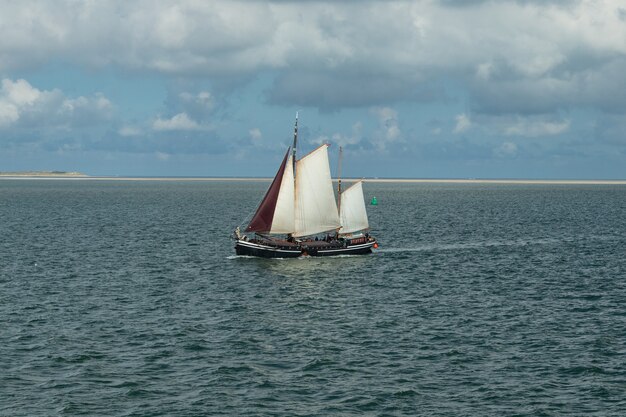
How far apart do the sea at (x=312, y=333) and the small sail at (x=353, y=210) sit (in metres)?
4.30

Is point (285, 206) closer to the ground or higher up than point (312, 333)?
higher up

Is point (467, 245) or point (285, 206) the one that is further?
point (467, 245)

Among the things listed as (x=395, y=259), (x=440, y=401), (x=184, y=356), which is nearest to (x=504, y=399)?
(x=440, y=401)

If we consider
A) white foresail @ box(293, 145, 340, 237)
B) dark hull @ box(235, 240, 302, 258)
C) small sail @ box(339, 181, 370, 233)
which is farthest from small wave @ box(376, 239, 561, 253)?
dark hull @ box(235, 240, 302, 258)

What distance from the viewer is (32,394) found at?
115 ft

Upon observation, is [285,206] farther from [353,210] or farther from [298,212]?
[353,210]

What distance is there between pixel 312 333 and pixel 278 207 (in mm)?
38346

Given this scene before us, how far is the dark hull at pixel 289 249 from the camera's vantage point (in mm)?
85562

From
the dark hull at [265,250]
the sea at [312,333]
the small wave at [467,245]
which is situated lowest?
the sea at [312,333]

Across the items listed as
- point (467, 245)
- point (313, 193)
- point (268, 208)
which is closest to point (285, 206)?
point (268, 208)

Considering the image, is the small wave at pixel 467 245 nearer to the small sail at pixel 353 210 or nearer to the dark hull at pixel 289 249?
the small sail at pixel 353 210

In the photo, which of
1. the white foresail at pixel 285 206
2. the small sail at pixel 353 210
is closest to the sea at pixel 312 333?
the white foresail at pixel 285 206

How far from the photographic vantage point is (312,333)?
48.0 m

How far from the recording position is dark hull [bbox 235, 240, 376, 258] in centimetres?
8556
